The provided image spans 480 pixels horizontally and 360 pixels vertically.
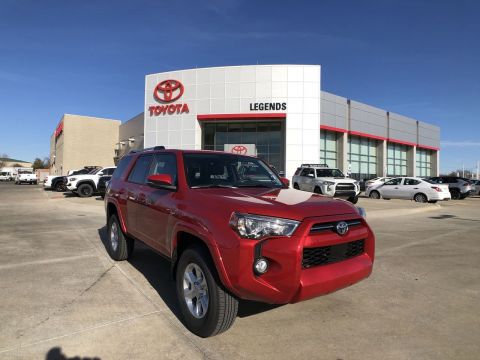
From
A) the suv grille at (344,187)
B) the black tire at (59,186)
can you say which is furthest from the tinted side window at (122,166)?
the black tire at (59,186)

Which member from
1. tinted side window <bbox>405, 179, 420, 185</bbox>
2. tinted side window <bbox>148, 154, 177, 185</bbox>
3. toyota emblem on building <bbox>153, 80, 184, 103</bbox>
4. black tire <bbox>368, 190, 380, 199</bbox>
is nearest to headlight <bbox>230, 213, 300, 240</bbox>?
tinted side window <bbox>148, 154, 177, 185</bbox>

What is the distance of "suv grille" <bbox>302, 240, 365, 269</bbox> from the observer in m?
3.18

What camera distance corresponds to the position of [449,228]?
35.3 ft

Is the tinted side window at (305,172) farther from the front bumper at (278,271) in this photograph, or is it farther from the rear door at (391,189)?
the front bumper at (278,271)

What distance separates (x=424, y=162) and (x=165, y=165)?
5601 cm

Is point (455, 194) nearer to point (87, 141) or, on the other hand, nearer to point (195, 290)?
point (195, 290)

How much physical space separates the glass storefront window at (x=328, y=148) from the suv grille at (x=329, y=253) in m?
32.3

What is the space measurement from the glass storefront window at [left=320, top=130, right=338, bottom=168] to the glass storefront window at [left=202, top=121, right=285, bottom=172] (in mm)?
4846

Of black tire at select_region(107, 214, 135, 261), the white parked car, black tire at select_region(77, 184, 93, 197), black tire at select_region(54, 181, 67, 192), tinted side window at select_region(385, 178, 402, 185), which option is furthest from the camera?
black tire at select_region(54, 181, 67, 192)

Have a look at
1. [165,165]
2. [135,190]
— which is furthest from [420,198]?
[165,165]

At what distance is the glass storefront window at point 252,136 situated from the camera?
33.2m

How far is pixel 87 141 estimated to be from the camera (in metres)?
53.2

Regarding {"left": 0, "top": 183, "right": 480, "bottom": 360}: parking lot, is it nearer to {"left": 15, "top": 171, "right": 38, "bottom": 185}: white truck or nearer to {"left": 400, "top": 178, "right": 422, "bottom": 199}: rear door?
{"left": 400, "top": 178, "right": 422, "bottom": 199}: rear door

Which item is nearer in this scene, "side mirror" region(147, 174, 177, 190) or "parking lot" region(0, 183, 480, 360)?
"parking lot" region(0, 183, 480, 360)
